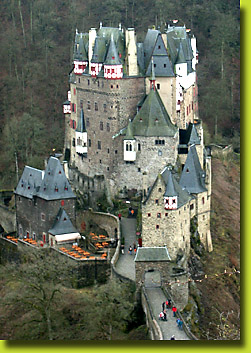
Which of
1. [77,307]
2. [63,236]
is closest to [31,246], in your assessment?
[63,236]

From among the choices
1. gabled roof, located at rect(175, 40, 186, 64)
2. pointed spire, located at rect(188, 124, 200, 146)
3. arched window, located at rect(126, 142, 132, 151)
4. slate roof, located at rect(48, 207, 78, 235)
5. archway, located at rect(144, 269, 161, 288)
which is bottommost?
archway, located at rect(144, 269, 161, 288)

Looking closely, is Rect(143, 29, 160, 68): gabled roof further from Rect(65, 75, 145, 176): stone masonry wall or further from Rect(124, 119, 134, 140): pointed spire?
Rect(124, 119, 134, 140): pointed spire

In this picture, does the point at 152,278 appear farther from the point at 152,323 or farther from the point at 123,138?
the point at 123,138

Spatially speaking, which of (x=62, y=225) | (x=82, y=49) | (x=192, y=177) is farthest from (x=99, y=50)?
(x=62, y=225)

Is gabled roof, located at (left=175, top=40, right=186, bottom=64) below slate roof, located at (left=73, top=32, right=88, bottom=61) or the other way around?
below

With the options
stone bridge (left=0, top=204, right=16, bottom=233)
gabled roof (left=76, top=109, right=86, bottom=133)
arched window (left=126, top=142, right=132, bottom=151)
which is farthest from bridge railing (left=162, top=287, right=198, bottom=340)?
gabled roof (left=76, top=109, right=86, bottom=133)

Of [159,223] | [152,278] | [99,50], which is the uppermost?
[99,50]

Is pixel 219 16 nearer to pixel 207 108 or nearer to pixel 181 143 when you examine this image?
pixel 207 108
